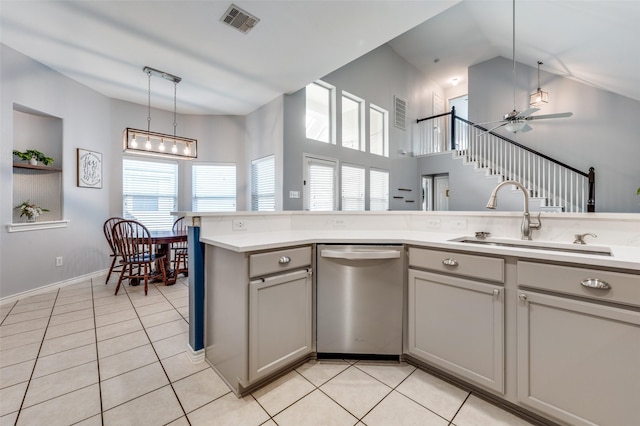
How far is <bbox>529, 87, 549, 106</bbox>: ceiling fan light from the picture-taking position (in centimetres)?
547

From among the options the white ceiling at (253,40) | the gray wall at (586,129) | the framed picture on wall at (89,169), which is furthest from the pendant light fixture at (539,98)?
the framed picture on wall at (89,169)

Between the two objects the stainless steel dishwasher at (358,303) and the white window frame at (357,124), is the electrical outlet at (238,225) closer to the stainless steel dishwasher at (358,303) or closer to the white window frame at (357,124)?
the stainless steel dishwasher at (358,303)

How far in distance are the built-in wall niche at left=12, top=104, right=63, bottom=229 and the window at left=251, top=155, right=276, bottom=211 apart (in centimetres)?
284

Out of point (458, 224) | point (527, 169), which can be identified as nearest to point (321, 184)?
point (458, 224)

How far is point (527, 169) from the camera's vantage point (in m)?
5.55

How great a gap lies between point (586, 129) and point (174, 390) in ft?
26.0

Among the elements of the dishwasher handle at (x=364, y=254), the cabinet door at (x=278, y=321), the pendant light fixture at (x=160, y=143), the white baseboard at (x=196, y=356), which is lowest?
the white baseboard at (x=196, y=356)

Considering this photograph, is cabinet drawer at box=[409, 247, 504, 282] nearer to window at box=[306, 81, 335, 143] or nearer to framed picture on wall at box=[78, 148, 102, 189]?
window at box=[306, 81, 335, 143]

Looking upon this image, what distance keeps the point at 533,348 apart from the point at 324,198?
3.84 meters

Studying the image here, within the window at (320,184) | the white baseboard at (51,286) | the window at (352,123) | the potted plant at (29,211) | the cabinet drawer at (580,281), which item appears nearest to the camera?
the cabinet drawer at (580,281)

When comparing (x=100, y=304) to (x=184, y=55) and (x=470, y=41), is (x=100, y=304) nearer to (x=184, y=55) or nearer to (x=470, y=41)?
(x=184, y=55)

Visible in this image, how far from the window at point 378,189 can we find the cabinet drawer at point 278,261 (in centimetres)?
420

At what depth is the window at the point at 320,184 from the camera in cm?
462

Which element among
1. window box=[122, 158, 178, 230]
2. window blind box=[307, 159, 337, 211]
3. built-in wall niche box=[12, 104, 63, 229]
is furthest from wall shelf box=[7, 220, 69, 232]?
window blind box=[307, 159, 337, 211]
